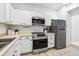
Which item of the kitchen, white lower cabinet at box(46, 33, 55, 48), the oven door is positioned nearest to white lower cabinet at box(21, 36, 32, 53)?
the kitchen

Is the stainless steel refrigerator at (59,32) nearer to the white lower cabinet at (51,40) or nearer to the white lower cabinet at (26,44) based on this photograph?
the white lower cabinet at (51,40)

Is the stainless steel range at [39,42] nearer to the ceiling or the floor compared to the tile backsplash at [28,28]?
nearer to the floor

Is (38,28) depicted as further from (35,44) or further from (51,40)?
(35,44)

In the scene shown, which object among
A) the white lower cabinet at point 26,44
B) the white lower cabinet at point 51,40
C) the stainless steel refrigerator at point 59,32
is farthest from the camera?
the stainless steel refrigerator at point 59,32

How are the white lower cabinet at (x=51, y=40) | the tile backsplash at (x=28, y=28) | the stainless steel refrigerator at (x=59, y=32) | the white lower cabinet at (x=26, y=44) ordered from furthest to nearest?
the stainless steel refrigerator at (x=59, y=32), the white lower cabinet at (x=51, y=40), the tile backsplash at (x=28, y=28), the white lower cabinet at (x=26, y=44)

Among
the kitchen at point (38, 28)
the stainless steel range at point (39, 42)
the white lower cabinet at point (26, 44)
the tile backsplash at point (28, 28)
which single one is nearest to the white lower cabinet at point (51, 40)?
the kitchen at point (38, 28)

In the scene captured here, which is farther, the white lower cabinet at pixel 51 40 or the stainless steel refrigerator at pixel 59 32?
the stainless steel refrigerator at pixel 59 32

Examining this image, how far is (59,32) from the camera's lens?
140 inches

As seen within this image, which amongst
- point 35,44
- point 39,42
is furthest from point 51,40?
point 35,44

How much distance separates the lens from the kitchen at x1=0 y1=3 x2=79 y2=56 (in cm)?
278

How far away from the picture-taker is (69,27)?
4113 mm

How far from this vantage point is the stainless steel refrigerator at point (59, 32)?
355 centimetres

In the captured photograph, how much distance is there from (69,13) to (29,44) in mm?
2549

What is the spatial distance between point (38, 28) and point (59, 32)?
95 centimetres
